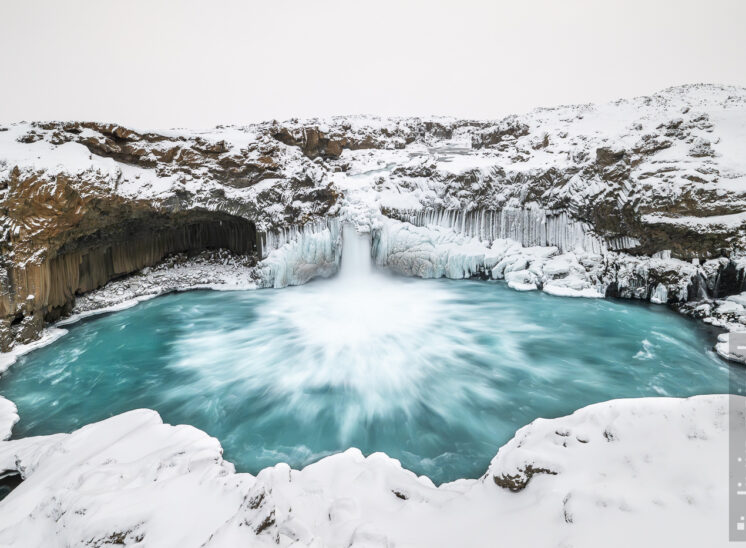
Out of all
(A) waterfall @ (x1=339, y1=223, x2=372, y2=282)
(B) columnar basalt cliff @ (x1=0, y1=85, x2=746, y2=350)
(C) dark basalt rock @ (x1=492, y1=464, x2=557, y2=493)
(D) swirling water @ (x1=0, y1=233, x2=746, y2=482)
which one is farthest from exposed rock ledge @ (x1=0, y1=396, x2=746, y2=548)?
(A) waterfall @ (x1=339, y1=223, x2=372, y2=282)

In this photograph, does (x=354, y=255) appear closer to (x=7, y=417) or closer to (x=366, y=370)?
(x=366, y=370)

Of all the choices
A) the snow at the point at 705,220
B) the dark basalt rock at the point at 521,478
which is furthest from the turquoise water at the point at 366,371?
the snow at the point at 705,220

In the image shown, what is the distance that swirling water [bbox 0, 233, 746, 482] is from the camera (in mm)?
5758

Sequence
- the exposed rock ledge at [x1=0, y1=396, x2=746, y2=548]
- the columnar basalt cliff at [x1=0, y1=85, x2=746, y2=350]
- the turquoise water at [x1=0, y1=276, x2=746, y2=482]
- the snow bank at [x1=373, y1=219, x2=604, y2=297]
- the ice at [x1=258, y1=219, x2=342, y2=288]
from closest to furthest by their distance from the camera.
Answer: the exposed rock ledge at [x1=0, y1=396, x2=746, y2=548] → the turquoise water at [x1=0, y1=276, x2=746, y2=482] → the columnar basalt cliff at [x1=0, y1=85, x2=746, y2=350] → the snow bank at [x1=373, y1=219, x2=604, y2=297] → the ice at [x1=258, y1=219, x2=342, y2=288]

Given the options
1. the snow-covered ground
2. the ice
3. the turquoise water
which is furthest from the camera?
the ice

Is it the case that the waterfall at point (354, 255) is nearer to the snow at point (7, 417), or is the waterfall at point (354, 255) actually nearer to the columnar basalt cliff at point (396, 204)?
the columnar basalt cliff at point (396, 204)

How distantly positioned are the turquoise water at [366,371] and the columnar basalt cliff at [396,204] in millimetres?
1568

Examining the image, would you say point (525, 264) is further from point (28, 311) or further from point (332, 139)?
point (28, 311)

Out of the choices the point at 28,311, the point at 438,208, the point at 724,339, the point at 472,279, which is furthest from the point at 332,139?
the point at 724,339

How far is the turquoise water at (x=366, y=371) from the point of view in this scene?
5.75m

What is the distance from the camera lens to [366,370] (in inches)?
299

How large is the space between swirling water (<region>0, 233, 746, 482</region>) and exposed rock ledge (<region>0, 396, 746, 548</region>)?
131 cm

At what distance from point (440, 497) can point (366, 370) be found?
3965 millimetres

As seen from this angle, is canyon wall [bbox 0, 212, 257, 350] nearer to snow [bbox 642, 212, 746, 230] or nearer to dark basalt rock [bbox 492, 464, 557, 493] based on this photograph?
dark basalt rock [bbox 492, 464, 557, 493]
